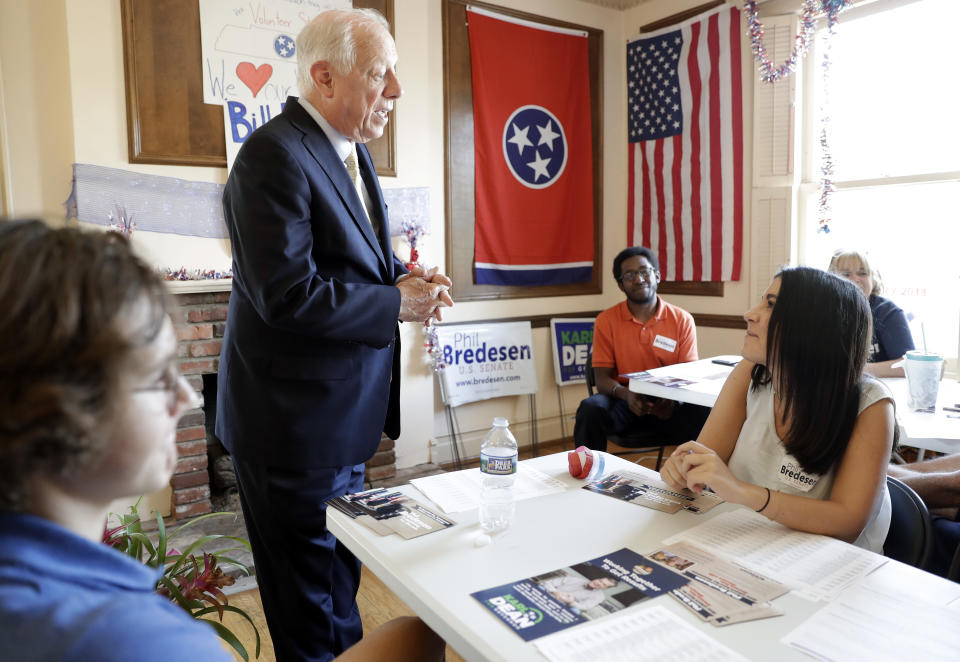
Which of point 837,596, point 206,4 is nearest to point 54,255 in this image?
point 837,596

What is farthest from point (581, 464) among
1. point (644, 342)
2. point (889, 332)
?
point (889, 332)

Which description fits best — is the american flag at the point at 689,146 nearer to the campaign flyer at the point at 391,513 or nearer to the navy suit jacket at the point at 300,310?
the navy suit jacket at the point at 300,310

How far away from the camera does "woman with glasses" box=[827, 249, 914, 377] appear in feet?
10.4

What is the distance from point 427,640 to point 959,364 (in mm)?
3617

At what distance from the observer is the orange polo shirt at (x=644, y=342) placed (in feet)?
12.0

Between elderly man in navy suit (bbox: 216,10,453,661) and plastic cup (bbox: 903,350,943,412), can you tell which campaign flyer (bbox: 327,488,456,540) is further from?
plastic cup (bbox: 903,350,943,412)

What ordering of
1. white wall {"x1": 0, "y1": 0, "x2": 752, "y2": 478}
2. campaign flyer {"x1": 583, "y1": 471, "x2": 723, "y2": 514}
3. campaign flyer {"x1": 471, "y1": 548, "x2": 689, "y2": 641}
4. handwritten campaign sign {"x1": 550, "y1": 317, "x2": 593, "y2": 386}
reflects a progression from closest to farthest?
1. campaign flyer {"x1": 471, "y1": 548, "x2": 689, "y2": 641}
2. campaign flyer {"x1": 583, "y1": 471, "x2": 723, "y2": 514}
3. white wall {"x1": 0, "y1": 0, "x2": 752, "y2": 478}
4. handwritten campaign sign {"x1": 550, "y1": 317, "x2": 593, "y2": 386}

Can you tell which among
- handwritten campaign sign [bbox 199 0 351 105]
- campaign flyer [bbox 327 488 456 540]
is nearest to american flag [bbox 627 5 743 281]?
handwritten campaign sign [bbox 199 0 351 105]

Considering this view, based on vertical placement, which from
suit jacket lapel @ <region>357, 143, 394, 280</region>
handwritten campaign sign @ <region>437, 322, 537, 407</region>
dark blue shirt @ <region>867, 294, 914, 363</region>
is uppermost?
suit jacket lapel @ <region>357, 143, 394, 280</region>

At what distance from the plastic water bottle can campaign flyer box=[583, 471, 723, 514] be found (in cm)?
21

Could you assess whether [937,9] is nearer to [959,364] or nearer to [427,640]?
[959,364]

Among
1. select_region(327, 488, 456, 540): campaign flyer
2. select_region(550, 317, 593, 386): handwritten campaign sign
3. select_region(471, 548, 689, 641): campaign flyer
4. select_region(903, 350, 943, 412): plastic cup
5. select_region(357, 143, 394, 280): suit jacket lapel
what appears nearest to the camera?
select_region(471, 548, 689, 641): campaign flyer

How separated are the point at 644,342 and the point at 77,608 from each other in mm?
3370

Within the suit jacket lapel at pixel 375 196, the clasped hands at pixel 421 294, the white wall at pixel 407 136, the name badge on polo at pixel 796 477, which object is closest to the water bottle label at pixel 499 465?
the clasped hands at pixel 421 294
